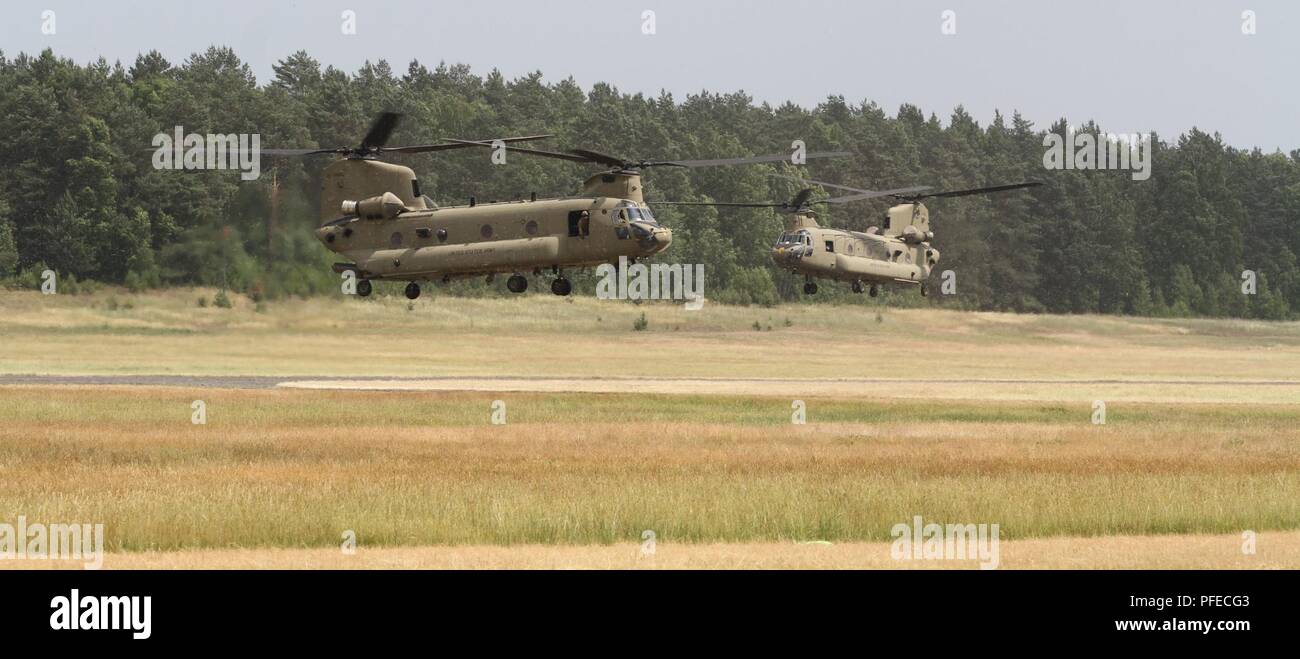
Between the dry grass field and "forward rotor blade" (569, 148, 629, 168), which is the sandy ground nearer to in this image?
the dry grass field

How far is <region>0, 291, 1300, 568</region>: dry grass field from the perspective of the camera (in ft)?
130

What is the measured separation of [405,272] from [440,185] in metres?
95.4

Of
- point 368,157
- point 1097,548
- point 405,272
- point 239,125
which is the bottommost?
point 1097,548

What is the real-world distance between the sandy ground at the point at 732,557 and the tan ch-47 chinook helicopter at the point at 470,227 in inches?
947

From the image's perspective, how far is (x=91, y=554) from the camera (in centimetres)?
3606

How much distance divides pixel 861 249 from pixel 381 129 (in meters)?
30.4

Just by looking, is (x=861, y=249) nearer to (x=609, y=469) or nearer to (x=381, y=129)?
(x=381, y=129)

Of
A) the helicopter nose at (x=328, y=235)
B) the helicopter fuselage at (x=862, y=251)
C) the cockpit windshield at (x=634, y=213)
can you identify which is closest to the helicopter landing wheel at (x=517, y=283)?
the cockpit windshield at (x=634, y=213)

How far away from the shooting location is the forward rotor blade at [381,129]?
215 ft

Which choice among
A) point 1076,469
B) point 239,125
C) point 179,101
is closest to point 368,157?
point 1076,469

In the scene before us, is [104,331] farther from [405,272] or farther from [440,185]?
[405,272]

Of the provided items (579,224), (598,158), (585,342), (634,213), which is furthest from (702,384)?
(598,158)

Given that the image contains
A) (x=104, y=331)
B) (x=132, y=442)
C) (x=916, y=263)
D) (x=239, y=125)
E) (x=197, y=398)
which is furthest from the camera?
(x=239, y=125)
